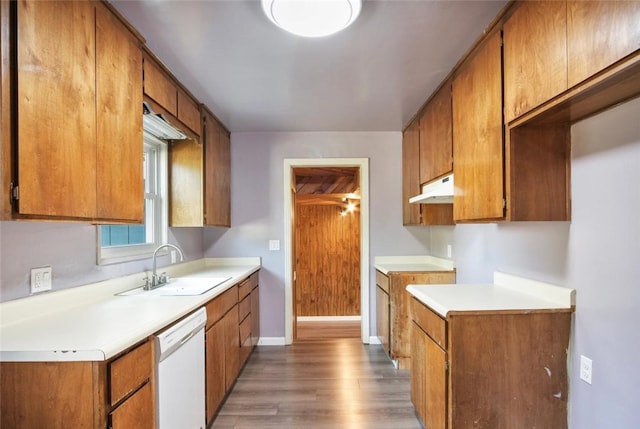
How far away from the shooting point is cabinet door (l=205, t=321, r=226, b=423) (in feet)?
6.44

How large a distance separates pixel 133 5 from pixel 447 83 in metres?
1.98

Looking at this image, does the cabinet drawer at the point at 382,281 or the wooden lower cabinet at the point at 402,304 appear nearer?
the wooden lower cabinet at the point at 402,304

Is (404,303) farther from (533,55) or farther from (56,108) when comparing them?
(56,108)

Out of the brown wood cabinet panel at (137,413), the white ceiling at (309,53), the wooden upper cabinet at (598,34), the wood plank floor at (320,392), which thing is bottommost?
the wood plank floor at (320,392)

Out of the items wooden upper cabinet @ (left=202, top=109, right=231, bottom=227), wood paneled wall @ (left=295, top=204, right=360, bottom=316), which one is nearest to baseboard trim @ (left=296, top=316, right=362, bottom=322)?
wood paneled wall @ (left=295, top=204, right=360, bottom=316)

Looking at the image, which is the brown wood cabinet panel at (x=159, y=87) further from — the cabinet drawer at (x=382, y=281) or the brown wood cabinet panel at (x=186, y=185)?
the cabinet drawer at (x=382, y=281)

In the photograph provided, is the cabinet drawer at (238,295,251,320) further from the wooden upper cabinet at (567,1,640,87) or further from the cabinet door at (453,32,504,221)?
the wooden upper cabinet at (567,1,640,87)

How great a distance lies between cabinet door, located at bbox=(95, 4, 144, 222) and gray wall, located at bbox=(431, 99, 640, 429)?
2259mm

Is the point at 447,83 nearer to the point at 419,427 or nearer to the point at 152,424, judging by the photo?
the point at 419,427

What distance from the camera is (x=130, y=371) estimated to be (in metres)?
1.18

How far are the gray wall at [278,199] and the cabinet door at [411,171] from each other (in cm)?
11

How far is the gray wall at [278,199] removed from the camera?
352 cm

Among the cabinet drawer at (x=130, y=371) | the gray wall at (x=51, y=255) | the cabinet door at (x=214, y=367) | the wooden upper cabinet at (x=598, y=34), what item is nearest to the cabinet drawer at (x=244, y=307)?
the cabinet door at (x=214, y=367)

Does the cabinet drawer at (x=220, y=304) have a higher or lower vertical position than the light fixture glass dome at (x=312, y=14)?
lower
